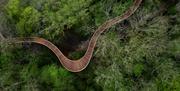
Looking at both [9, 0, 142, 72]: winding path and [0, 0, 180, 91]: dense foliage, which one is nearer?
[0, 0, 180, 91]: dense foliage

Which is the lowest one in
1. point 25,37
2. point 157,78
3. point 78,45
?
point 157,78

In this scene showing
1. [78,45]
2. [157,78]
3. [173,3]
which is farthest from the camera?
[78,45]

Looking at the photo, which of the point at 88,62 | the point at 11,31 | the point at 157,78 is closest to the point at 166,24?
the point at 157,78

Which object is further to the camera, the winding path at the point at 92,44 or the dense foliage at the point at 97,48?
the winding path at the point at 92,44

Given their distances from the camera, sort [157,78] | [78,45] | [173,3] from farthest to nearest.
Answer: [78,45] < [173,3] < [157,78]

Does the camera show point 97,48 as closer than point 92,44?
Yes

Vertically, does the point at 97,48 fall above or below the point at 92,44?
below

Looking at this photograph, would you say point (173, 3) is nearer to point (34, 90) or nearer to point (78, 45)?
point (78, 45)

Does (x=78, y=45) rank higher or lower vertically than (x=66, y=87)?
higher
